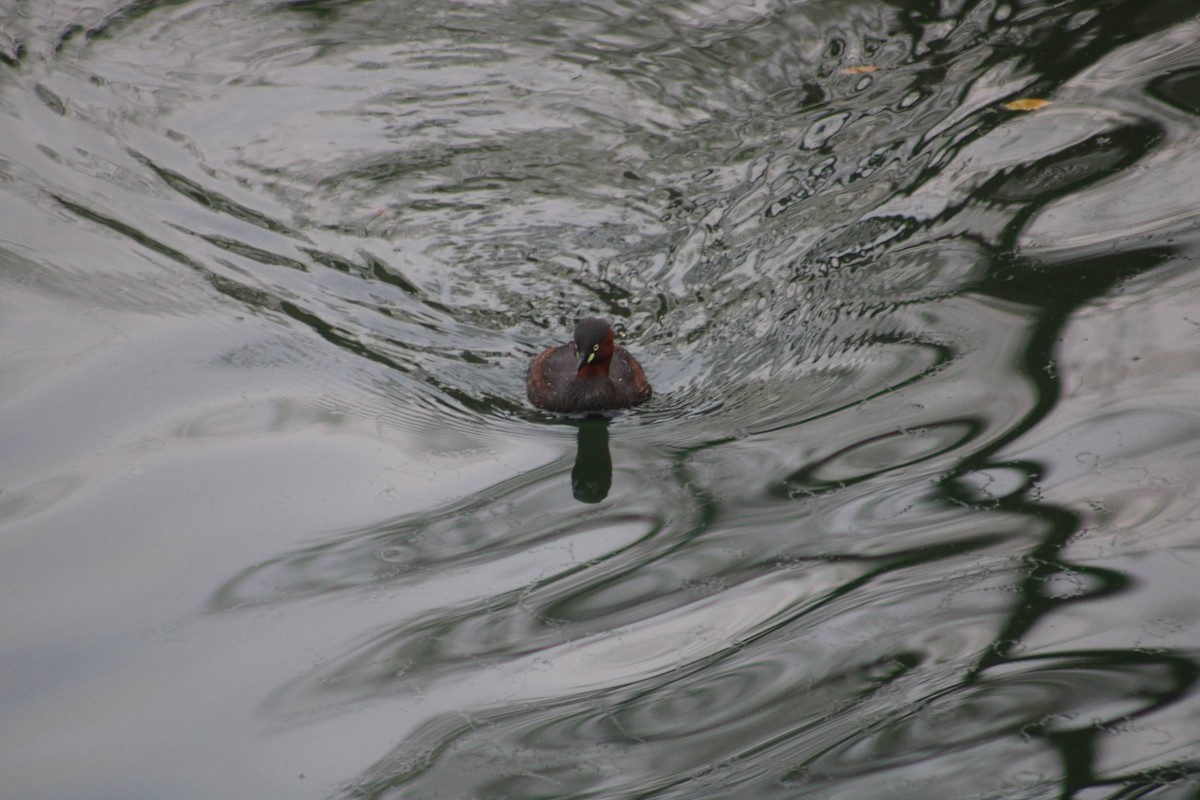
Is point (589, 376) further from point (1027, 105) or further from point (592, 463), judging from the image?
point (1027, 105)

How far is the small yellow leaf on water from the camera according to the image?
938cm

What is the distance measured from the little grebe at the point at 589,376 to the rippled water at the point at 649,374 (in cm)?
16

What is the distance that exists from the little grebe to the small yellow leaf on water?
417cm

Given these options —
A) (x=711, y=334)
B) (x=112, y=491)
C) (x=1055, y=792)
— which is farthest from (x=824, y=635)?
(x=112, y=491)

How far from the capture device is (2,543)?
5.66 metres

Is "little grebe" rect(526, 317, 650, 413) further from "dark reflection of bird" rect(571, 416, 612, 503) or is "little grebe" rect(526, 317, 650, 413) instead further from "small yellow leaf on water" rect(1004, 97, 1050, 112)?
"small yellow leaf on water" rect(1004, 97, 1050, 112)

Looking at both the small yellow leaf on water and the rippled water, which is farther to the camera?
the small yellow leaf on water

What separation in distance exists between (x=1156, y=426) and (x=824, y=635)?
2.37 m

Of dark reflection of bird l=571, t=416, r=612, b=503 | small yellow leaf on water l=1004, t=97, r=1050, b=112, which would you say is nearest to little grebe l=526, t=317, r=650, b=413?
dark reflection of bird l=571, t=416, r=612, b=503

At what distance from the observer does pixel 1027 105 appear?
9406mm

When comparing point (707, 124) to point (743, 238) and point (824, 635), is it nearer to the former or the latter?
point (743, 238)

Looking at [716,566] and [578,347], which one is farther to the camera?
[578,347]

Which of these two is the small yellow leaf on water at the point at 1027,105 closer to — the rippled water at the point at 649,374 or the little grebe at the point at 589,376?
the rippled water at the point at 649,374

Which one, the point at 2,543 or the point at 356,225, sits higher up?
the point at 356,225
